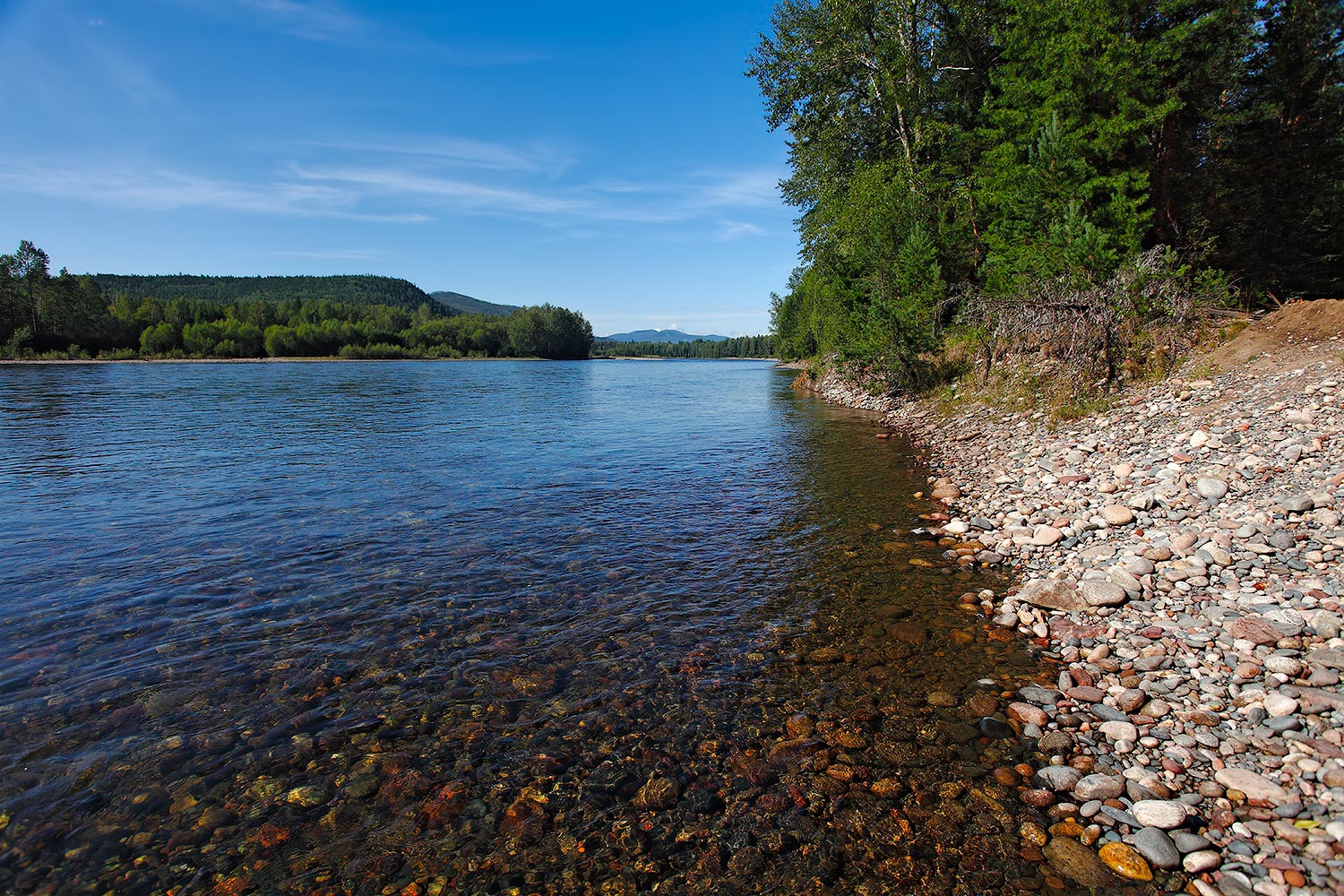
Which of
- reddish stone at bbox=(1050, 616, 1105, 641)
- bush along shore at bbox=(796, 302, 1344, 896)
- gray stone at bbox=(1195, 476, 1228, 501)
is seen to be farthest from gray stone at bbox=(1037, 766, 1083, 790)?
→ gray stone at bbox=(1195, 476, 1228, 501)

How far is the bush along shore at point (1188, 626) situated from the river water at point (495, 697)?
649 mm

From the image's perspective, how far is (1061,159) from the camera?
61.8 feet

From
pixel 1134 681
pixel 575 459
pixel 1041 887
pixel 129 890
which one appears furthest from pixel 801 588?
pixel 575 459

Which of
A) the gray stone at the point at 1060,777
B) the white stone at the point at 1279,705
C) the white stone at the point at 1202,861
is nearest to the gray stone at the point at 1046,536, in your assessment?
the white stone at the point at 1279,705

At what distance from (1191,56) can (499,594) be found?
31951 millimetres

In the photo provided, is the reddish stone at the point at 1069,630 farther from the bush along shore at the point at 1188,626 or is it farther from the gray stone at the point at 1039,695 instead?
the gray stone at the point at 1039,695

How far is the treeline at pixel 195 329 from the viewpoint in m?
107

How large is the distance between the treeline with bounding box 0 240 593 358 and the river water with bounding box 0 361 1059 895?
139 meters

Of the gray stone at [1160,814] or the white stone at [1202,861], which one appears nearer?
the white stone at [1202,861]

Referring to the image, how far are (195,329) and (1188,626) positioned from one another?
18093 cm

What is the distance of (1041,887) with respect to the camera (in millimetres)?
4312

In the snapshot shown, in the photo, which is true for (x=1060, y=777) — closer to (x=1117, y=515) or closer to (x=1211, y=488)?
(x=1117, y=515)

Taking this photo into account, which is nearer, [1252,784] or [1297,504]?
[1252,784]

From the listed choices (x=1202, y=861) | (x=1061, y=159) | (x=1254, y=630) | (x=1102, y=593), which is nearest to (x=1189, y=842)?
(x=1202, y=861)
